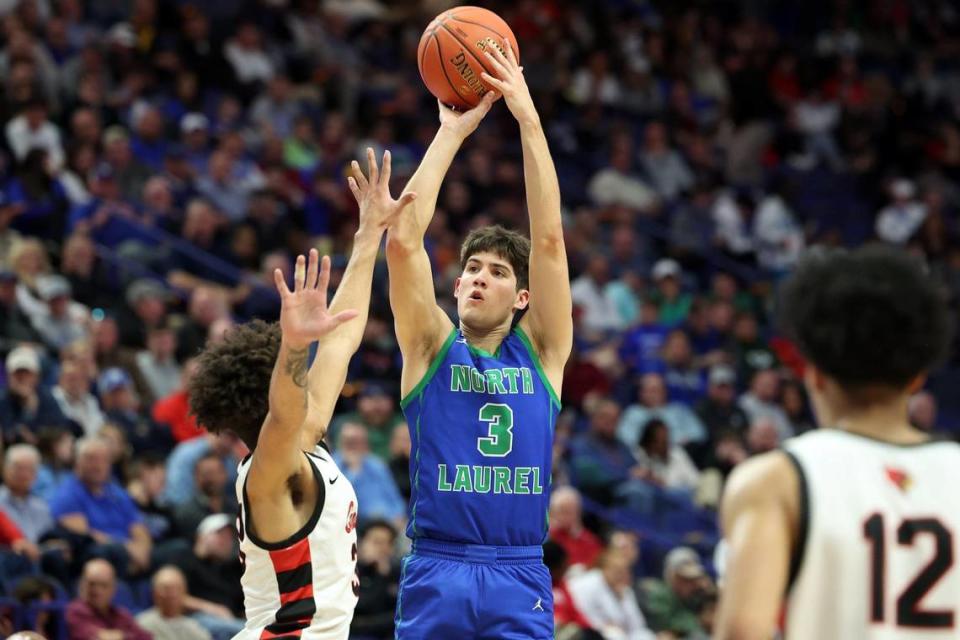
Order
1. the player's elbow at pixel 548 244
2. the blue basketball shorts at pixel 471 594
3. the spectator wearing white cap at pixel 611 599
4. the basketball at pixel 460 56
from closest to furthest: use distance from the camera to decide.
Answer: the blue basketball shorts at pixel 471 594, the player's elbow at pixel 548 244, the basketball at pixel 460 56, the spectator wearing white cap at pixel 611 599

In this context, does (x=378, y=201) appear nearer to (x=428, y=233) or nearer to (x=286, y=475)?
(x=286, y=475)

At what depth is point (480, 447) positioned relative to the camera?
534cm

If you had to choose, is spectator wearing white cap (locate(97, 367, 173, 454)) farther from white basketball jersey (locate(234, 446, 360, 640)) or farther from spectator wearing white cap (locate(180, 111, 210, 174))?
white basketball jersey (locate(234, 446, 360, 640))

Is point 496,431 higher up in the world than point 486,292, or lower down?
lower down

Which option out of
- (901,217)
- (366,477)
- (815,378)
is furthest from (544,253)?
(901,217)

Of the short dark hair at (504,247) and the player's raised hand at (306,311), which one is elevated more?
the short dark hair at (504,247)

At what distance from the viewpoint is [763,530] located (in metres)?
3.03

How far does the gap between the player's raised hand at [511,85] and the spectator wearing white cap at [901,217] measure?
1411cm

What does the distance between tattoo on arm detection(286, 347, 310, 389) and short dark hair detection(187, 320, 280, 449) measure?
Answer: 345mm

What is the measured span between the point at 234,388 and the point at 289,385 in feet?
1.27

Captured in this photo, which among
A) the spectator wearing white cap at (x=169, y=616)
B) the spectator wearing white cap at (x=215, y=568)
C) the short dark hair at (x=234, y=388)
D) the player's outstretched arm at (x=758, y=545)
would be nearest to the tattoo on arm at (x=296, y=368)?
the short dark hair at (x=234, y=388)

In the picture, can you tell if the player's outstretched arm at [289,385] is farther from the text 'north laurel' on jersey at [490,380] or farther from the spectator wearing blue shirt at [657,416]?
the spectator wearing blue shirt at [657,416]

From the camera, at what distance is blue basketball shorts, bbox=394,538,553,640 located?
5102 mm

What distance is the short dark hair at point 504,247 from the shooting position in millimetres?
5734
